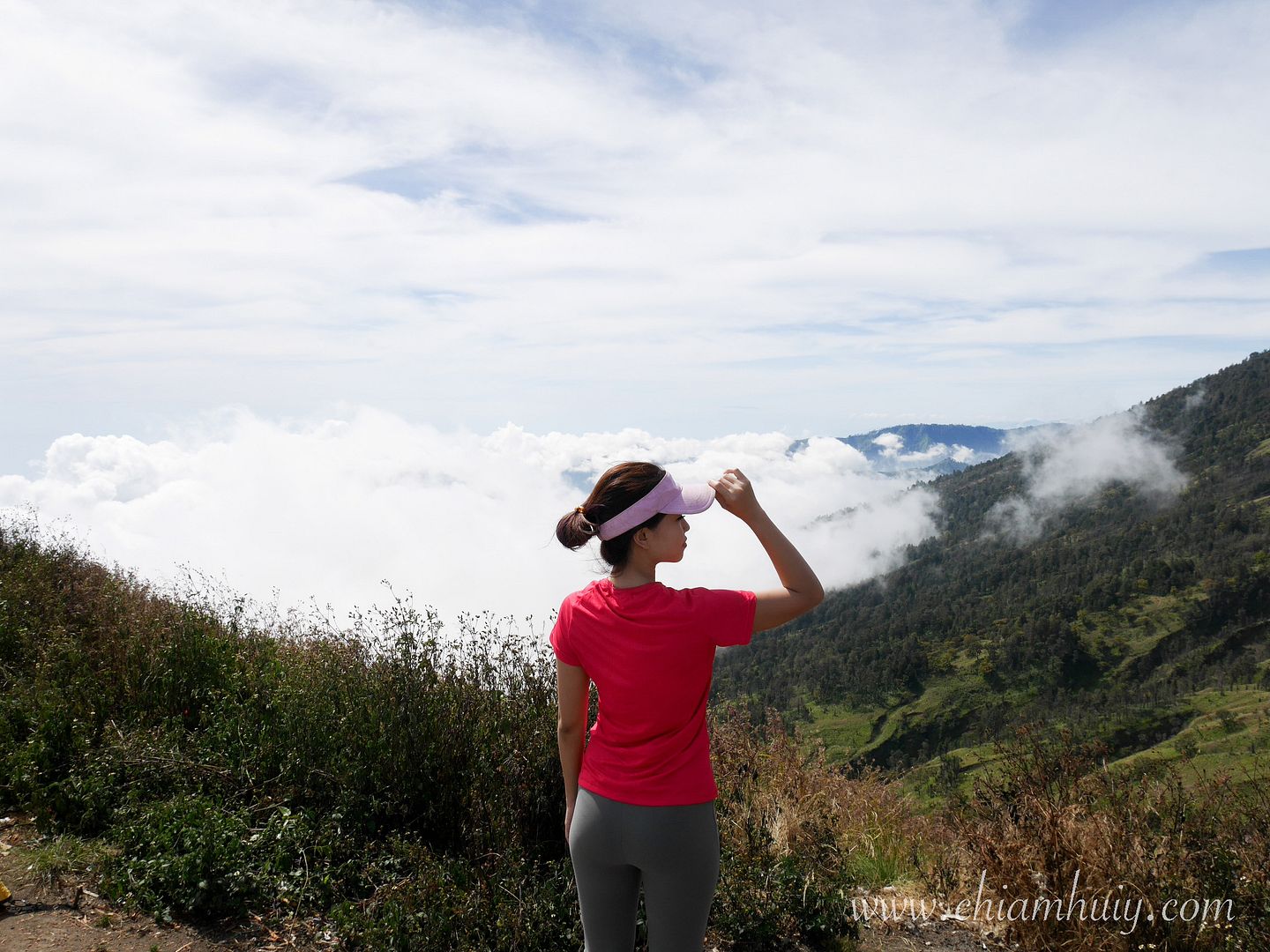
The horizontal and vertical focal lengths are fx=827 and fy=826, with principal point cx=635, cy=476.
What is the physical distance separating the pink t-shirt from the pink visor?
7.1 inches

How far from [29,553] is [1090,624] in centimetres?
13156

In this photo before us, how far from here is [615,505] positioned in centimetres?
220

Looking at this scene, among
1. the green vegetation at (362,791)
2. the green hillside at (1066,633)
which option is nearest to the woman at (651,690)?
the green vegetation at (362,791)

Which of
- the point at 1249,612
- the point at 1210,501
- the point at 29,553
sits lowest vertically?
the point at 1249,612

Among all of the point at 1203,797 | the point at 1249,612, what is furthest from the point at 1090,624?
the point at 1203,797

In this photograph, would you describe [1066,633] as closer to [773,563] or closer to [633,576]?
[773,563]

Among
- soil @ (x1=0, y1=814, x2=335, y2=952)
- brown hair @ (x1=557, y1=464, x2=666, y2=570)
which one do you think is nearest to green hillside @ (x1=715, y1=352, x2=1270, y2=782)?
soil @ (x1=0, y1=814, x2=335, y2=952)

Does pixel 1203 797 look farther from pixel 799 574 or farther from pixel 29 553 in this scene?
pixel 29 553

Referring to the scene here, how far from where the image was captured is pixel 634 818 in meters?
2.15

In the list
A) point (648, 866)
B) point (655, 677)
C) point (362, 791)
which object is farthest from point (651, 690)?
point (362, 791)

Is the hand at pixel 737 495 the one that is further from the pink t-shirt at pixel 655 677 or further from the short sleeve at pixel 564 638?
the short sleeve at pixel 564 638

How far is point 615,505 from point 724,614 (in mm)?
404

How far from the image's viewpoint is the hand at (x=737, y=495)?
2.24 metres

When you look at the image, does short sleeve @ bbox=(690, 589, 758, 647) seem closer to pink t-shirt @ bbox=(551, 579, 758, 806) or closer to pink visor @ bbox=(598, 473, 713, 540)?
pink t-shirt @ bbox=(551, 579, 758, 806)
